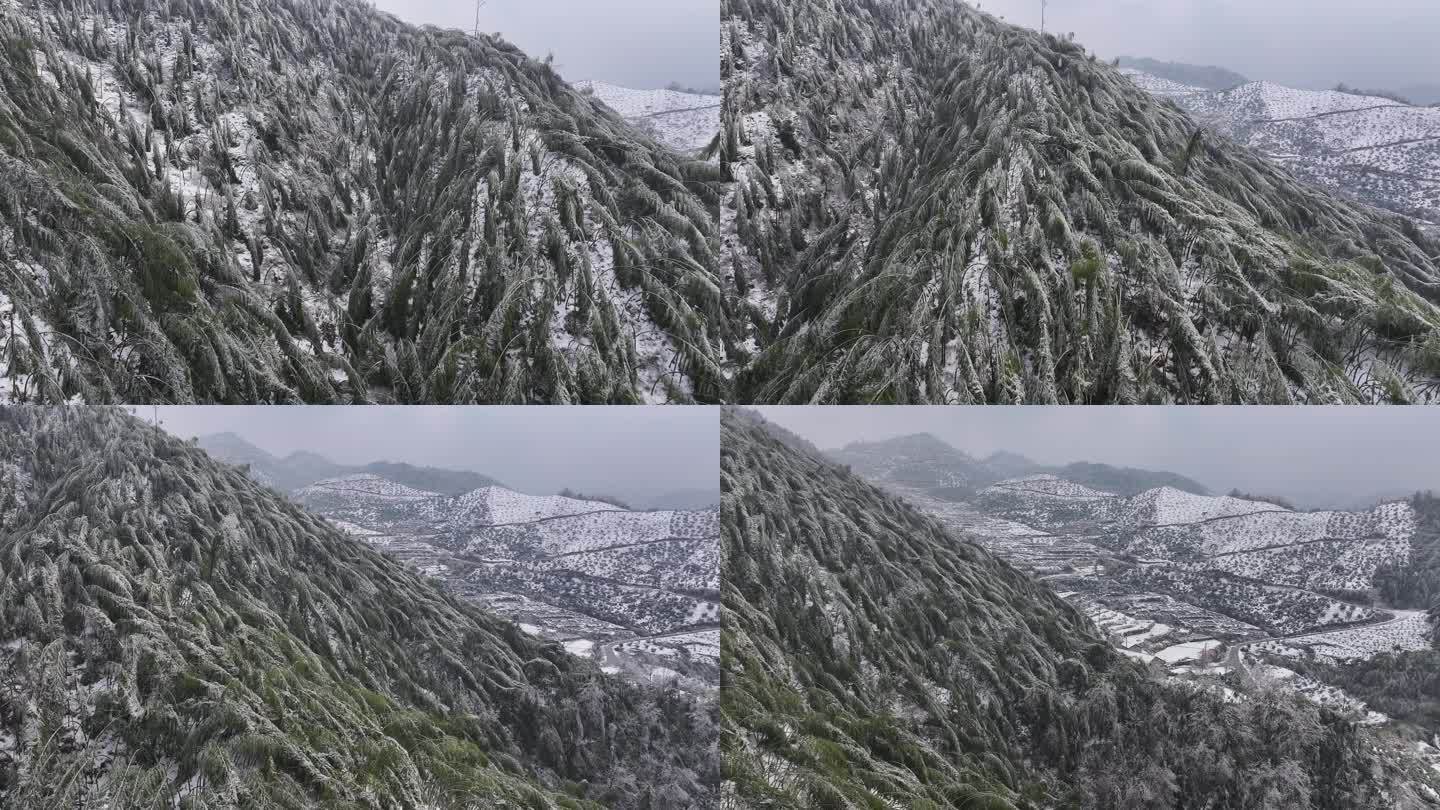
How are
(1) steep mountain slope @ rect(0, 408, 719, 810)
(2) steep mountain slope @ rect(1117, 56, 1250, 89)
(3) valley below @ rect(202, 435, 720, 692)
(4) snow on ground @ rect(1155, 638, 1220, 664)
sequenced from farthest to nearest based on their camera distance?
(2) steep mountain slope @ rect(1117, 56, 1250, 89)
(3) valley below @ rect(202, 435, 720, 692)
(4) snow on ground @ rect(1155, 638, 1220, 664)
(1) steep mountain slope @ rect(0, 408, 719, 810)

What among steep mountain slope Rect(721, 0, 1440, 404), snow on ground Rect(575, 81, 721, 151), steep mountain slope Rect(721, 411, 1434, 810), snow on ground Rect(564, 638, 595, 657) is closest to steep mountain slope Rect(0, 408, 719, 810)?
snow on ground Rect(564, 638, 595, 657)

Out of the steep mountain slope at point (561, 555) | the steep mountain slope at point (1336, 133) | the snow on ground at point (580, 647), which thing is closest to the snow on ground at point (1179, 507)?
the steep mountain slope at point (1336, 133)

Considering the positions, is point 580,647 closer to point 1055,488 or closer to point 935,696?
point 935,696

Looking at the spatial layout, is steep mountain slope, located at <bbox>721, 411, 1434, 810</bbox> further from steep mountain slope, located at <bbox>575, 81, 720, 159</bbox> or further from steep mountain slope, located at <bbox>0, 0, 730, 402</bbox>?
steep mountain slope, located at <bbox>575, 81, 720, 159</bbox>

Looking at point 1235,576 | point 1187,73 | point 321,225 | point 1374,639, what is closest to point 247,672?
point 321,225

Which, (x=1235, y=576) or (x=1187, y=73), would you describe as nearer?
(x=1235, y=576)

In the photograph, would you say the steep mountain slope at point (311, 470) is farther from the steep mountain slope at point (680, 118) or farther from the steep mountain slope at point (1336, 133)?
the steep mountain slope at point (1336, 133)

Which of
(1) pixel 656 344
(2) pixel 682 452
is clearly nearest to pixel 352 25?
(1) pixel 656 344
